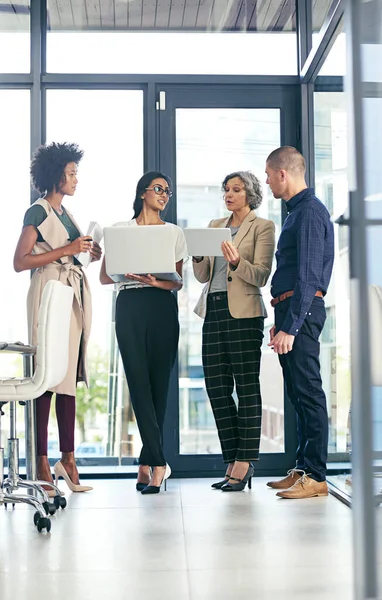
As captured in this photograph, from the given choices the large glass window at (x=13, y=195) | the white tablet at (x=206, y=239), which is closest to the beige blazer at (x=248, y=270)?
the white tablet at (x=206, y=239)

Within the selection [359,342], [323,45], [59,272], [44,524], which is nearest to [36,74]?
[59,272]

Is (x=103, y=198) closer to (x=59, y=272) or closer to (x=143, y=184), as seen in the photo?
(x=143, y=184)

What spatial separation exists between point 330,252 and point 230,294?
0.53 m

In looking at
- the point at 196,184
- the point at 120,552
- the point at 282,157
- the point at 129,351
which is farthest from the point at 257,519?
the point at 196,184

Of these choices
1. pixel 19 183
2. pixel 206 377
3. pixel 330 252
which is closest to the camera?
pixel 330 252

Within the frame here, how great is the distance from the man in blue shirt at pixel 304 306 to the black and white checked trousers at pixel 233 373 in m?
0.16

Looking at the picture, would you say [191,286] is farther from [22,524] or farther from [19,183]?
[22,524]

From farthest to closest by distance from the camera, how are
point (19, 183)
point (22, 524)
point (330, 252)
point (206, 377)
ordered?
point (19, 183)
point (206, 377)
point (330, 252)
point (22, 524)

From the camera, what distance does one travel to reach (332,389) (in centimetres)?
428

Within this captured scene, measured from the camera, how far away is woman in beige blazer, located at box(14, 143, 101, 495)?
422 cm

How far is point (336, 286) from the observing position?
164 inches

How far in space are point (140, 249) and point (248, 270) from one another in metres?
0.53

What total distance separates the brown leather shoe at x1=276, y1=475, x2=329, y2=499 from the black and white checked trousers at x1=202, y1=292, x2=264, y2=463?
0.89 ft

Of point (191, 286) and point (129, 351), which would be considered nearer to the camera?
point (129, 351)
